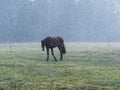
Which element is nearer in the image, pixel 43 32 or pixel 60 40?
pixel 60 40

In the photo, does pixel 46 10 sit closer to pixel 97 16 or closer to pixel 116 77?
pixel 97 16

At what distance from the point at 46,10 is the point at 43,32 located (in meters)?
8.34

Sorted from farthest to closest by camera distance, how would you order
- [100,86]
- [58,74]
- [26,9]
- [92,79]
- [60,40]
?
[26,9], [60,40], [58,74], [92,79], [100,86]

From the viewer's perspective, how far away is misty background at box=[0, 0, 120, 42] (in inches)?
3910

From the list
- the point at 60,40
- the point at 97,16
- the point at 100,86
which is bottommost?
the point at 100,86

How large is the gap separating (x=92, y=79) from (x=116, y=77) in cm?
158

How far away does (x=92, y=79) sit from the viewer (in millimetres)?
18328

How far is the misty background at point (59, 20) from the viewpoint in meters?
99.3

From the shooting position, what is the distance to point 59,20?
350 ft

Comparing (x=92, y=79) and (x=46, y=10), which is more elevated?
(x=46, y=10)

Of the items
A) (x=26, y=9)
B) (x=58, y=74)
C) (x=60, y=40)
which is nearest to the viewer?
(x=58, y=74)

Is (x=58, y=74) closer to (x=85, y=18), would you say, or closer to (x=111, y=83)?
(x=111, y=83)

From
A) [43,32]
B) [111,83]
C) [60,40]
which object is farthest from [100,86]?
[43,32]

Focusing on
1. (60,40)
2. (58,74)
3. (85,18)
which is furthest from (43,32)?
(58,74)
